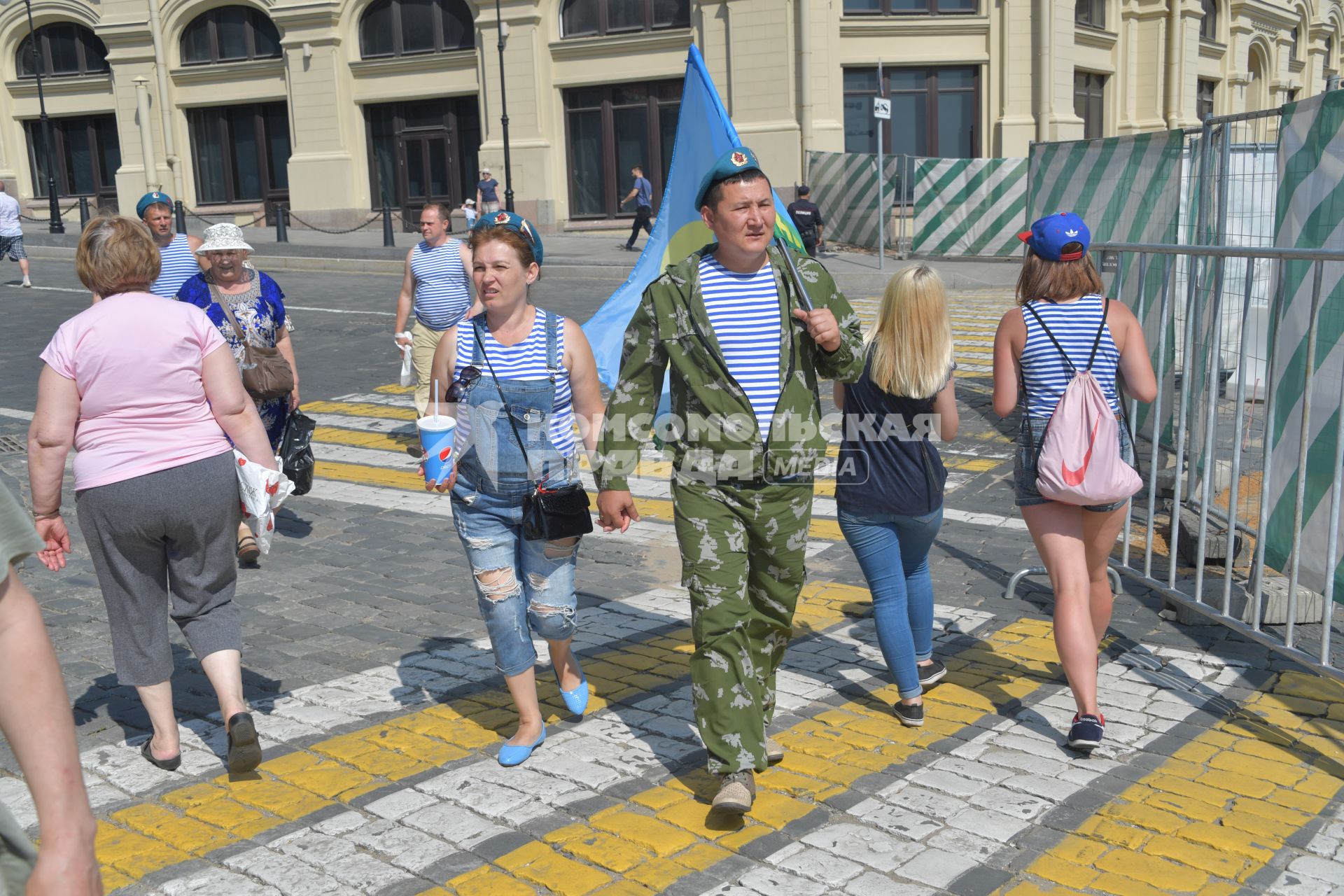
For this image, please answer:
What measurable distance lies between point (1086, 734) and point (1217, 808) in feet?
1.65

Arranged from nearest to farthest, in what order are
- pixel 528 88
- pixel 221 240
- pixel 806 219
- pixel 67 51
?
pixel 221 240, pixel 806 219, pixel 528 88, pixel 67 51

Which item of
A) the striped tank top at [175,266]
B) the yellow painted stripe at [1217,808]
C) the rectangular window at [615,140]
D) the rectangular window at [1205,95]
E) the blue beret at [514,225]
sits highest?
the rectangular window at [1205,95]

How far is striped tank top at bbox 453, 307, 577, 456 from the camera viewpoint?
14.5 ft

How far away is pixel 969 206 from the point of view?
2459 centimetres

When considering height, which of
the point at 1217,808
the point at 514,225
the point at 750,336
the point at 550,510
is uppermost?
the point at 514,225

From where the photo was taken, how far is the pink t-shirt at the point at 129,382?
4.21 m

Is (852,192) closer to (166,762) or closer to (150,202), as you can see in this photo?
(150,202)

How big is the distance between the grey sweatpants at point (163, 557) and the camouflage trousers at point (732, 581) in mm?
1592

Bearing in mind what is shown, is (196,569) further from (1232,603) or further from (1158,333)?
(1158,333)

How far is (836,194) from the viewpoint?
1056 inches

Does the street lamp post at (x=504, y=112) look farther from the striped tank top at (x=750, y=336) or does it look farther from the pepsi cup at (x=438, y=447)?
the striped tank top at (x=750, y=336)

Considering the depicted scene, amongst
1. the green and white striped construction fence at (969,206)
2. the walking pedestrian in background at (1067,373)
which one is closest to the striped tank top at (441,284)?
the walking pedestrian in background at (1067,373)

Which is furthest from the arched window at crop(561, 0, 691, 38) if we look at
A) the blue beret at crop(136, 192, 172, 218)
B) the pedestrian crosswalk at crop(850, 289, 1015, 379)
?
the blue beret at crop(136, 192, 172, 218)

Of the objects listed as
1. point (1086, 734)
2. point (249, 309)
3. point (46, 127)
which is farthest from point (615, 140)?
point (1086, 734)
